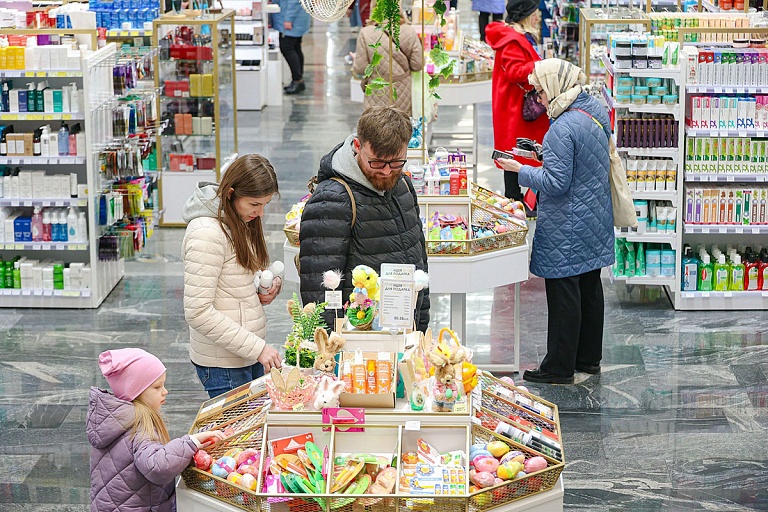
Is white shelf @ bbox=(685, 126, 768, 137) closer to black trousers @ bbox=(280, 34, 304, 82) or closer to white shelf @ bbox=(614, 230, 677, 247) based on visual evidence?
white shelf @ bbox=(614, 230, 677, 247)

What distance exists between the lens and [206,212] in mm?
3900

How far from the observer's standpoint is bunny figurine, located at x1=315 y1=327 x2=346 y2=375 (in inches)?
137

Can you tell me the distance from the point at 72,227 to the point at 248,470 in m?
4.49

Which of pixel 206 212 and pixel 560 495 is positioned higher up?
pixel 206 212

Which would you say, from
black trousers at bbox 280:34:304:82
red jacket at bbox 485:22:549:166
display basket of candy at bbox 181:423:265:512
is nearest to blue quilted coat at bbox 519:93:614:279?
red jacket at bbox 485:22:549:166

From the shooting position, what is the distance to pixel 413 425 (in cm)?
336

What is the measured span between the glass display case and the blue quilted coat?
439cm

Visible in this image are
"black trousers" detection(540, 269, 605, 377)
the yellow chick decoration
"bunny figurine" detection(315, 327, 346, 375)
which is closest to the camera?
"bunny figurine" detection(315, 327, 346, 375)

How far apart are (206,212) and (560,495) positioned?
161cm

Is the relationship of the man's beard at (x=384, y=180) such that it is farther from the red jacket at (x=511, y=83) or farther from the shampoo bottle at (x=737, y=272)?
the red jacket at (x=511, y=83)

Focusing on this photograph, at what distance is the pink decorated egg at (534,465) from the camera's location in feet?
10.9

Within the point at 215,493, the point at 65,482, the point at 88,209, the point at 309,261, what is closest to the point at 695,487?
the point at 309,261

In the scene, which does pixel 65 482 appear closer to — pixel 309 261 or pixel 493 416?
pixel 309 261

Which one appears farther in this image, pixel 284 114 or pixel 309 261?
pixel 284 114
